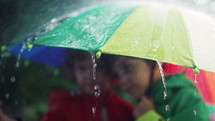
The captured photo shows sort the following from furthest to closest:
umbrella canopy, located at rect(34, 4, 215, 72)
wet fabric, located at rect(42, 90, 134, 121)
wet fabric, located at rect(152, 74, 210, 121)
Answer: wet fabric, located at rect(42, 90, 134, 121) < wet fabric, located at rect(152, 74, 210, 121) < umbrella canopy, located at rect(34, 4, 215, 72)

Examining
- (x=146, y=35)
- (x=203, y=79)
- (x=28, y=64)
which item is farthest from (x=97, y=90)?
(x=28, y=64)

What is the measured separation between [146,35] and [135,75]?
1.00 m

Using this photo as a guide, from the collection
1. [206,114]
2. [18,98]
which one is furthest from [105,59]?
[18,98]

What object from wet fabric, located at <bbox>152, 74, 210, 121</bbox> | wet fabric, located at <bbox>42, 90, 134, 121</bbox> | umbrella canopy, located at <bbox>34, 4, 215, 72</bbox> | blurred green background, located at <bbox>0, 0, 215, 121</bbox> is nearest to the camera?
umbrella canopy, located at <bbox>34, 4, 215, 72</bbox>

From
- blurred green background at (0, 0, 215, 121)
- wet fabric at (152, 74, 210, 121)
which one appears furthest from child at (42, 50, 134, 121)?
wet fabric at (152, 74, 210, 121)

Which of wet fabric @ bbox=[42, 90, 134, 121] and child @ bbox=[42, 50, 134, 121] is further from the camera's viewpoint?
wet fabric @ bbox=[42, 90, 134, 121]

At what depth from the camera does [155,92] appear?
2711mm

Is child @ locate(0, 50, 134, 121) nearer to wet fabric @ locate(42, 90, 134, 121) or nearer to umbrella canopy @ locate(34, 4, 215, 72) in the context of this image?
wet fabric @ locate(42, 90, 134, 121)

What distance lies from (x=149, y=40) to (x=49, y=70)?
12.8 ft

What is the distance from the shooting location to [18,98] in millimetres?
5457

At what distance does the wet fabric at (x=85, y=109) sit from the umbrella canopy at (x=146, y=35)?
1.03 meters

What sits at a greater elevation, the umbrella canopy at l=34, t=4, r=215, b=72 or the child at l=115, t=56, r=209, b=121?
the umbrella canopy at l=34, t=4, r=215, b=72

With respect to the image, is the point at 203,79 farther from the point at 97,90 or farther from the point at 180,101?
the point at 97,90

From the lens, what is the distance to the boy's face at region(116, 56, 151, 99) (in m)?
2.70
